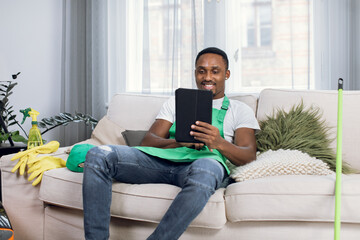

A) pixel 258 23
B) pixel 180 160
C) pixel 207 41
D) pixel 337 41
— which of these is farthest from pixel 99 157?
pixel 337 41

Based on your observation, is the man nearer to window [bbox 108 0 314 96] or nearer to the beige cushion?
the beige cushion

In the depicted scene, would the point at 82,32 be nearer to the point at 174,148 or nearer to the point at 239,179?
the point at 174,148

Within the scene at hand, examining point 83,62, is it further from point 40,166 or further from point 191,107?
point 191,107

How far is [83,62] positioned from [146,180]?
187cm

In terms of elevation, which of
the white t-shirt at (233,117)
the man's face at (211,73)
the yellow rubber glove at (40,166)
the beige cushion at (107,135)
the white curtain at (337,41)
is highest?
the white curtain at (337,41)

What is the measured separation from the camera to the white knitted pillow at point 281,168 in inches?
64.2

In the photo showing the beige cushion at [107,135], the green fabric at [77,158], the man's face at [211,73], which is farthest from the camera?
the beige cushion at [107,135]

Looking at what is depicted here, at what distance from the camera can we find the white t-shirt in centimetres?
189

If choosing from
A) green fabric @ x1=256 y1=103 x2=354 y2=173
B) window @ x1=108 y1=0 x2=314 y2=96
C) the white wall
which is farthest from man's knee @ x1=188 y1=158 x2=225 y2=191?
the white wall

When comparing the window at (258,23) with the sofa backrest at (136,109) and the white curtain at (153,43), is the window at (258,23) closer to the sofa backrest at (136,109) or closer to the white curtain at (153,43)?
the white curtain at (153,43)

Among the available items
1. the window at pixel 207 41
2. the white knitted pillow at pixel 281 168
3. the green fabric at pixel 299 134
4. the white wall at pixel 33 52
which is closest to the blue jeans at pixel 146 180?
the white knitted pillow at pixel 281 168

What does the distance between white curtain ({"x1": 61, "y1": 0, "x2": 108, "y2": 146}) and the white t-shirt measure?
1.32 m

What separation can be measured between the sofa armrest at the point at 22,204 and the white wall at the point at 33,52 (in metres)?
1.45

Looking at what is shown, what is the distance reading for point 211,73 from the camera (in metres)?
1.99
